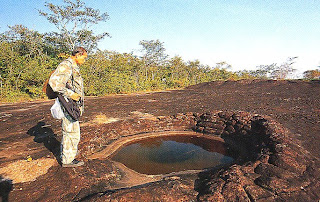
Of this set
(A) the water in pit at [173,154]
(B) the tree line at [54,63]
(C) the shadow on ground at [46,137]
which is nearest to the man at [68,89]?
(C) the shadow on ground at [46,137]

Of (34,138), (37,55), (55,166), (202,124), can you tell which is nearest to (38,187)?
(55,166)

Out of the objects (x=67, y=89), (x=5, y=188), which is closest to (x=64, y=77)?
(x=67, y=89)

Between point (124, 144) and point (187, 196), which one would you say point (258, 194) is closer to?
point (187, 196)

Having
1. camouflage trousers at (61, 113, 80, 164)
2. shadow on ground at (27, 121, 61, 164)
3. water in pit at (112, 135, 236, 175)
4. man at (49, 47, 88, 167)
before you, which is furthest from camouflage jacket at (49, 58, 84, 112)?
water in pit at (112, 135, 236, 175)

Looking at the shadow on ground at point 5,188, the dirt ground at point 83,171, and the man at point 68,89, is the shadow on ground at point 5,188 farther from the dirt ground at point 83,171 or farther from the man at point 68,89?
the man at point 68,89

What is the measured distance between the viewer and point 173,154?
13.6ft

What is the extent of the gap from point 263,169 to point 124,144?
10.2 feet

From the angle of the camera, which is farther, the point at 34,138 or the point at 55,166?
the point at 34,138

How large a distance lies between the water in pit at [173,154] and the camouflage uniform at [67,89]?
4.30 ft

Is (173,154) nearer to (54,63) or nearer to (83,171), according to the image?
(83,171)

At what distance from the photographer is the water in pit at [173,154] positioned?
357 cm

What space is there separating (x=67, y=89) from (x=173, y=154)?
2.77 metres

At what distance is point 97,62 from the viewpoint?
14.5 m

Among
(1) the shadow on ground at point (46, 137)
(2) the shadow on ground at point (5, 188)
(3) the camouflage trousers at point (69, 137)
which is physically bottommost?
(2) the shadow on ground at point (5, 188)
